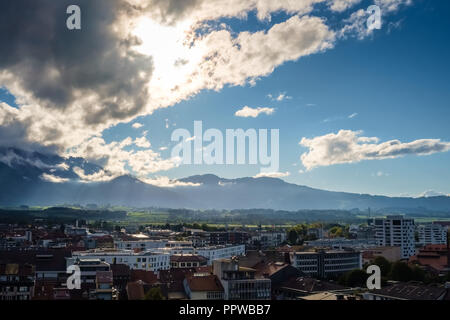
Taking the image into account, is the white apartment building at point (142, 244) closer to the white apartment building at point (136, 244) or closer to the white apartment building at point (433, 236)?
the white apartment building at point (136, 244)

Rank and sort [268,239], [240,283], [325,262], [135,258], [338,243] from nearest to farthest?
1. [240,283]
2. [135,258]
3. [325,262]
4. [338,243]
5. [268,239]

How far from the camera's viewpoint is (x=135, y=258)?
34.3m

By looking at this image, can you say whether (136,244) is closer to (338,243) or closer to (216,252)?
(216,252)

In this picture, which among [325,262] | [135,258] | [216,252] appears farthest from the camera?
[216,252]

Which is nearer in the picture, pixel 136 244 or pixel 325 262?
pixel 325 262

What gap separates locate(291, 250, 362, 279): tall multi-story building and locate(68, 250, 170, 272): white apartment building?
9.98m

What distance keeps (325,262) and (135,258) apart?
48.2 ft

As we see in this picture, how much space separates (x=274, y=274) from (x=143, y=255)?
11.7 m

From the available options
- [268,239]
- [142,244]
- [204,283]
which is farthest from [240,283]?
[268,239]

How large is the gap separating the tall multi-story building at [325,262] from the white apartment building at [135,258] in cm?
998

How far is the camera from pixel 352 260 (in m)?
38.4

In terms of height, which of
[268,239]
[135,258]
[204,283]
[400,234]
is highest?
[400,234]

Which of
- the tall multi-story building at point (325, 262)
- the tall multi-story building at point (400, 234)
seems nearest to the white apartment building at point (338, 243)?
the tall multi-story building at point (400, 234)

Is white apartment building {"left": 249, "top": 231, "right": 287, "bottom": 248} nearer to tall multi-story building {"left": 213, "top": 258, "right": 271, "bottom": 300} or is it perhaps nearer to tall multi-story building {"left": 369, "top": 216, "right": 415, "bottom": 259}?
tall multi-story building {"left": 369, "top": 216, "right": 415, "bottom": 259}
